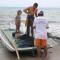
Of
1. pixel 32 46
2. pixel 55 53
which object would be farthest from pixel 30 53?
pixel 55 53

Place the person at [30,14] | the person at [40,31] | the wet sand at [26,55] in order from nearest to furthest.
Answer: the person at [40,31] < the wet sand at [26,55] < the person at [30,14]

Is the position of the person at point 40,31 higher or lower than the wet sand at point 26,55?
higher

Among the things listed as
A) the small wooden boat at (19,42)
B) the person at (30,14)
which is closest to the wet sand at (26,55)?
the small wooden boat at (19,42)

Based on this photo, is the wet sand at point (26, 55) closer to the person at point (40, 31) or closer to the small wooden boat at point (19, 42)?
the small wooden boat at point (19, 42)

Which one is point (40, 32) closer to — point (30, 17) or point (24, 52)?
point (24, 52)

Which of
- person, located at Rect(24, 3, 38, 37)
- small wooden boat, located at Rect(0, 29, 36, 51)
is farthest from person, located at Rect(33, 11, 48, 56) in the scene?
person, located at Rect(24, 3, 38, 37)

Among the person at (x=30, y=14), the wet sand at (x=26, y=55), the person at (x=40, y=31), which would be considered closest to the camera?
the person at (x=40, y=31)

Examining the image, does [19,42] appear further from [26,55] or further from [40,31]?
[40,31]

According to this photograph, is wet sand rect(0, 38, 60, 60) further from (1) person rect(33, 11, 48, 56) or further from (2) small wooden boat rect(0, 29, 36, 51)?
(1) person rect(33, 11, 48, 56)

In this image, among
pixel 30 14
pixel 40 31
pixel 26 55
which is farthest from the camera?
pixel 30 14

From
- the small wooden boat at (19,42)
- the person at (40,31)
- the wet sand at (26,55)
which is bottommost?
the wet sand at (26,55)

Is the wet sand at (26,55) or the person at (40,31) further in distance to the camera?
the wet sand at (26,55)

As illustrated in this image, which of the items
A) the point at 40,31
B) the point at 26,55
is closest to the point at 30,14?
the point at 26,55

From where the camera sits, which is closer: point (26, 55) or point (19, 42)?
point (26, 55)
